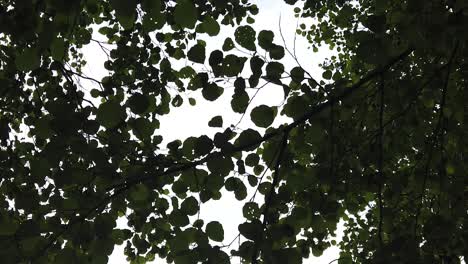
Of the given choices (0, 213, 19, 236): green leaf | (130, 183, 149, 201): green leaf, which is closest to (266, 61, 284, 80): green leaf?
(130, 183, 149, 201): green leaf

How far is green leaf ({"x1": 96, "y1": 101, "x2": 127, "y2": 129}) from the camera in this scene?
1807 mm

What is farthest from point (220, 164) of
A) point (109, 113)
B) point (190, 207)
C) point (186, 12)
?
point (186, 12)

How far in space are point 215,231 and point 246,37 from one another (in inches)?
31.7

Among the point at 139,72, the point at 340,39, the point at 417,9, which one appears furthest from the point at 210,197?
the point at 340,39

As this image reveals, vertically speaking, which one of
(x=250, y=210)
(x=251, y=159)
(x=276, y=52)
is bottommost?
(x=250, y=210)

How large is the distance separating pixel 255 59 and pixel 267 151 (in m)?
0.52

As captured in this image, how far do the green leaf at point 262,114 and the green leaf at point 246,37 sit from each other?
0.83 ft

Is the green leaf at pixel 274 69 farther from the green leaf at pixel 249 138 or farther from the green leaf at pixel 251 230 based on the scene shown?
the green leaf at pixel 251 230

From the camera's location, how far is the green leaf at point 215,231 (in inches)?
74.3

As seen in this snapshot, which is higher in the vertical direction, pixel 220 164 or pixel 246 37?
pixel 246 37

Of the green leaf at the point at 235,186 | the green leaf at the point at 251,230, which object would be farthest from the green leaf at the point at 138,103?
the green leaf at the point at 251,230

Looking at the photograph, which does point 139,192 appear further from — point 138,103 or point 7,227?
point 7,227

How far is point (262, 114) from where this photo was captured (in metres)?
2.00

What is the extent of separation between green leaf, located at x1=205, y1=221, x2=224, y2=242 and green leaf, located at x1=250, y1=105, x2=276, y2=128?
468 millimetres
